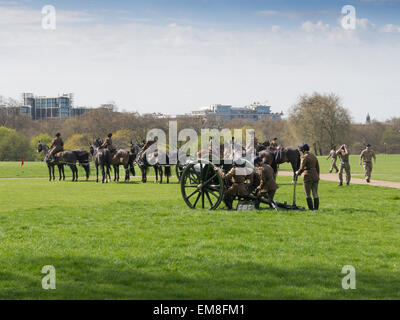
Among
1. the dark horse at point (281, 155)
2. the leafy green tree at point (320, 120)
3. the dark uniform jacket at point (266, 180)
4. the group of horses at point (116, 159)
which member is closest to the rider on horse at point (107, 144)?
the group of horses at point (116, 159)

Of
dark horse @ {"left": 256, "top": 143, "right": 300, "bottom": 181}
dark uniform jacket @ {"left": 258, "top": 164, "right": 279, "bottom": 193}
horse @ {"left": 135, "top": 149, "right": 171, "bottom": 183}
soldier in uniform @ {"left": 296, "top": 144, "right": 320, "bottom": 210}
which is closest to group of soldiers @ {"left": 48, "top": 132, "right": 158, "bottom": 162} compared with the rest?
horse @ {"left": 135, "top": 149, "right": 171, "bottom": 183}

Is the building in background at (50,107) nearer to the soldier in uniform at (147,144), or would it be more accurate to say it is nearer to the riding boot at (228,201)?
the soldier in uniform at (147,144)

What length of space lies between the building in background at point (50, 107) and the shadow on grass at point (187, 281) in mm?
147136

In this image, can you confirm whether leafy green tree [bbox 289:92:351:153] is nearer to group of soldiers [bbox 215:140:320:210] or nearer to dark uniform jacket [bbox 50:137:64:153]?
dark uniform jacket [bbox 50:137:64:153]

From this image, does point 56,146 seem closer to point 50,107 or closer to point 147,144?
point 147,144

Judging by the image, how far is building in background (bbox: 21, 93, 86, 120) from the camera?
153000 mm

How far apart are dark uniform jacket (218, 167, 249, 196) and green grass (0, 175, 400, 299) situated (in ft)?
1.78

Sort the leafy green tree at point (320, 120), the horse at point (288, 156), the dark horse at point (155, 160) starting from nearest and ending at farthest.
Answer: the horse at point (288, 156) → the dark horse at point (155, 160) → the leafy green tree at point (320, 120)

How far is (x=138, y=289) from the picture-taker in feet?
21.2

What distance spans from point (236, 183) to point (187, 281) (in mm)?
6097

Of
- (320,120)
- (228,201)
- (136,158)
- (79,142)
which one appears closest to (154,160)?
(136,158)

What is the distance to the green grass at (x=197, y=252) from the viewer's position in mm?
6480

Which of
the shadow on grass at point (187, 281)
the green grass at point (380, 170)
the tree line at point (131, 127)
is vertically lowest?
the green grass at point (380, 170)
